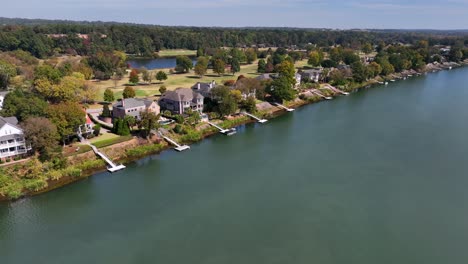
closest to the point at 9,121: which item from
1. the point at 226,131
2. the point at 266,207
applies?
the point at 226,131

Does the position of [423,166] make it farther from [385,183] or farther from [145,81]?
[145,81]

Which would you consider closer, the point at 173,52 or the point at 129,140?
the point at 129,140

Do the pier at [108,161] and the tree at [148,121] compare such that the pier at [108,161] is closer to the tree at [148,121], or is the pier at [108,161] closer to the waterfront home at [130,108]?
the tree at [148,121]

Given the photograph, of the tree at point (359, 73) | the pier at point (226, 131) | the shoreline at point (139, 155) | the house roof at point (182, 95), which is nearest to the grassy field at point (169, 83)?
the house roof at point (182, 95)

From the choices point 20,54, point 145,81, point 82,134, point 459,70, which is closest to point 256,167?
point 82,134

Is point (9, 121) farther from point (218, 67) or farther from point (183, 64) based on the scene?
point (183, 64)

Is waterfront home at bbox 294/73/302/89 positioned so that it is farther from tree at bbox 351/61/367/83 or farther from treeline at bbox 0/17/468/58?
treeline at bbox 0/17/468/58
